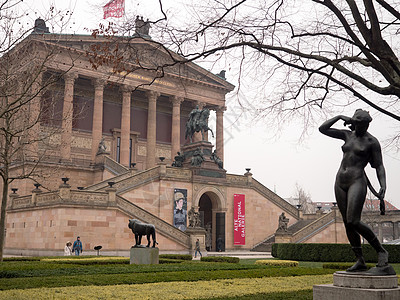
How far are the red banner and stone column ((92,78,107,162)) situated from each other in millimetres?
15864

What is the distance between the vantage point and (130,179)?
4031 centimetres

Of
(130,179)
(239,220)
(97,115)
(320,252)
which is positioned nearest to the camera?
(320,252)

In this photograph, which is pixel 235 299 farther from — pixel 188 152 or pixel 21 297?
pixel 188 152

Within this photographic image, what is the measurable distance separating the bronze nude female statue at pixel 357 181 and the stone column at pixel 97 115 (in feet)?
147

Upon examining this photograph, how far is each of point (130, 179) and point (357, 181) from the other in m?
32.9

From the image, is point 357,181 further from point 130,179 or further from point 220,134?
point 220,134

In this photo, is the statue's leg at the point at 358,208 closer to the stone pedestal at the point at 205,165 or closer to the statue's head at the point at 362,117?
the statue's head at the point at 362,117

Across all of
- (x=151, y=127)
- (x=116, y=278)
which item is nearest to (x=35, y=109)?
(x=116, y=278)

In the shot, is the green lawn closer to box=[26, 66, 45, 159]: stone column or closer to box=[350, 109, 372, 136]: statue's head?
box=[350, 109, 372, 136]: statue's head

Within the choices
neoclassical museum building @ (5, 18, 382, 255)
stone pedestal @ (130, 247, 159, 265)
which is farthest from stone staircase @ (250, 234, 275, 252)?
stone pedestal @ (130, 247, 159, 265)

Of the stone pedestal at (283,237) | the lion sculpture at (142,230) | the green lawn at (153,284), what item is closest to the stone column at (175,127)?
the stone pedestal at (283,237)

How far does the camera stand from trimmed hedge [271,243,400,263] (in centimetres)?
2788

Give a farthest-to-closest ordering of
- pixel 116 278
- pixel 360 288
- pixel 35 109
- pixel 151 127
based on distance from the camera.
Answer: pixel 151 127 < pixel 35 109 < pixel 116 278 < pixel 360 288

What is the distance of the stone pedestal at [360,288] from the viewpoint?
25.5 ft
